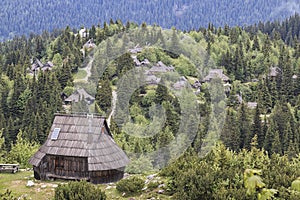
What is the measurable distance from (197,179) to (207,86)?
68167 millimetres

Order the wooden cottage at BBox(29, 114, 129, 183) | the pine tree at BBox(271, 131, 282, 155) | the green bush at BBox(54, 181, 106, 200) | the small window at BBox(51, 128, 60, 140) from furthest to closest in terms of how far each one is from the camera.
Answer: the pine tree at BBox(271, 131, 282, 155) < the small window at BBox(51, 128, 60, 140) < the wooden cottage at BBox(29, 114, 129, 183) < the green bush at BBox(54, 181, 106, 200)

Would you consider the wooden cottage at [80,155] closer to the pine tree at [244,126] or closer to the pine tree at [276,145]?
the pine tree at [276,145]

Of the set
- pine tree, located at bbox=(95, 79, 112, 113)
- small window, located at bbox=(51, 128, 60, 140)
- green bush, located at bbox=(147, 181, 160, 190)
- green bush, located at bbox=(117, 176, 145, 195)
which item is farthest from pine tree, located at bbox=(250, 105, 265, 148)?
green bush, located at bbox=(117, 176, 145, 195)

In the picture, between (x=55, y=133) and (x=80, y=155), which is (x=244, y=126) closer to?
(x=55, y=133)

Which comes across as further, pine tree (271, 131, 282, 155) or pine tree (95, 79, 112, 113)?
pine tree (95, 79, 112, 113)

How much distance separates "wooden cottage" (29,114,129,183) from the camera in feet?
76.8

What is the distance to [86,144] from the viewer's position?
23594 mm

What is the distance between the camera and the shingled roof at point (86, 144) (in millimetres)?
23422

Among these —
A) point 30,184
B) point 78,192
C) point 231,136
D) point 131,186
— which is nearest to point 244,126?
point 231,136

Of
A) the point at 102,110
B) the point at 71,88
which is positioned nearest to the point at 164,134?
the point at 102,110

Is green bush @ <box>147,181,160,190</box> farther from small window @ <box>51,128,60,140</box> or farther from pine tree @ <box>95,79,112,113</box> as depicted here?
pine tree @ <box>95,79,112,113</box>

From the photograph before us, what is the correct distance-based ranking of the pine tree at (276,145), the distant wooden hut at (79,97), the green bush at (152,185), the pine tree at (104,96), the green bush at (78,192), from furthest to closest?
the distant wooden hut at (79,97)
the pine tree at (104,96)
the pine tree at (276,145)
the green bush at (152,185)
the green bush at (78,192)

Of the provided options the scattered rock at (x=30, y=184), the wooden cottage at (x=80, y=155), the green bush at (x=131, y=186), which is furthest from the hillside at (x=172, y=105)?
the wooden cottage at (x=80, y=155)

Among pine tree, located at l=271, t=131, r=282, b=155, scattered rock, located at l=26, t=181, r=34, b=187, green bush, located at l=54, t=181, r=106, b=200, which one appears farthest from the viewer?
pine tree, located at l=271, t=131, r=282, b=155
